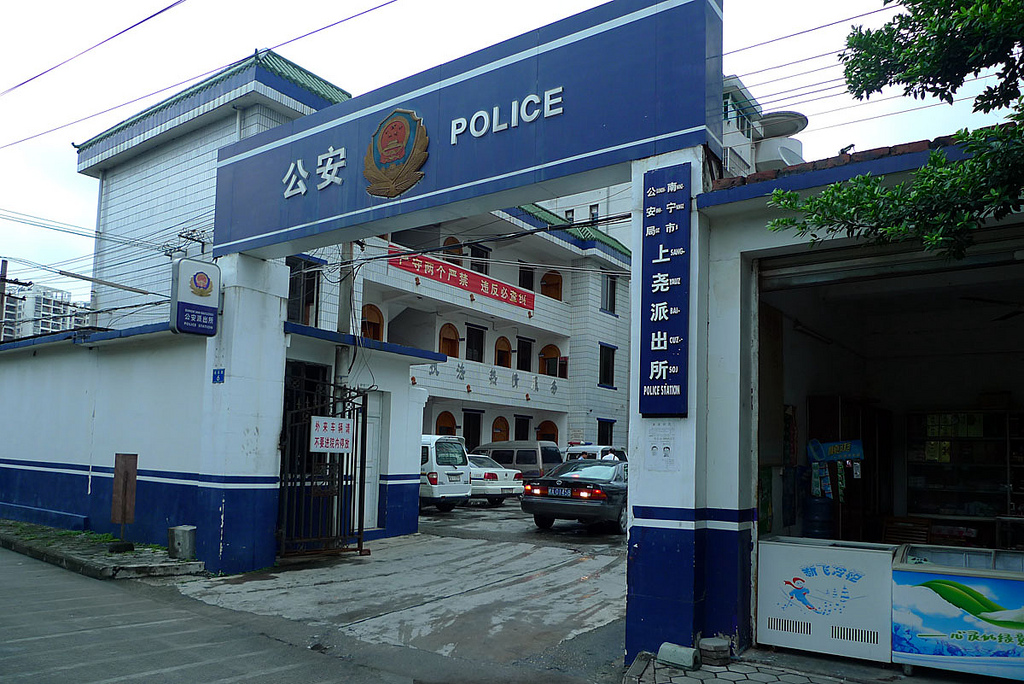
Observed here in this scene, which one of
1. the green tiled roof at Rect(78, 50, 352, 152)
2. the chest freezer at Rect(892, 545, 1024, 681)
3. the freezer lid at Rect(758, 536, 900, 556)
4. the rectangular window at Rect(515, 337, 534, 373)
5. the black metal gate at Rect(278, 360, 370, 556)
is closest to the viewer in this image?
the chest freezer at Rect(892, 545, 1024, 681)

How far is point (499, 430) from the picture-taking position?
92.8 ft

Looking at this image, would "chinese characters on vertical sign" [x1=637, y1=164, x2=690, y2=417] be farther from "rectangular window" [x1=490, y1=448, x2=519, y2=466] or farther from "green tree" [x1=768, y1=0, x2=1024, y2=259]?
"rectangular window" [x1=490, y1=448, x2=519, y2=466]

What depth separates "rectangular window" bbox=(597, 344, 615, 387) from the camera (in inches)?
1208

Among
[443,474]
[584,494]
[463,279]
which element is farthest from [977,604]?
[463,279]

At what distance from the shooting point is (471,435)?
27.2 meters

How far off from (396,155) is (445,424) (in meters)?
17.6

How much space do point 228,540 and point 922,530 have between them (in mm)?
8952

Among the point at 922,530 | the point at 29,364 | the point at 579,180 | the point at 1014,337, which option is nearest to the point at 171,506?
the point at 29,364

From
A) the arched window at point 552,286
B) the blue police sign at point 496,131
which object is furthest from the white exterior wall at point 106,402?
the arched window at point 552,286

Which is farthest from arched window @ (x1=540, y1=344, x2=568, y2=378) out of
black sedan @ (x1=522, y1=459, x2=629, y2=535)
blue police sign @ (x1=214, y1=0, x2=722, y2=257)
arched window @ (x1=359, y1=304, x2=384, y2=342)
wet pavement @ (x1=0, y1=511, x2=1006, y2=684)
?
blue police sign @ (x1=214, y1=0, x2=722, y2=257)

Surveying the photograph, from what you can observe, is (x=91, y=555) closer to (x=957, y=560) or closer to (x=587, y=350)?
(x=957, y=560)

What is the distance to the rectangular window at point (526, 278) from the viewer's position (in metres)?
29.0

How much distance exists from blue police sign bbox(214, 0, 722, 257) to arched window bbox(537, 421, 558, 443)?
20.3 m

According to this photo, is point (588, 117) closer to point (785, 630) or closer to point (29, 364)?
point (785, 630)
